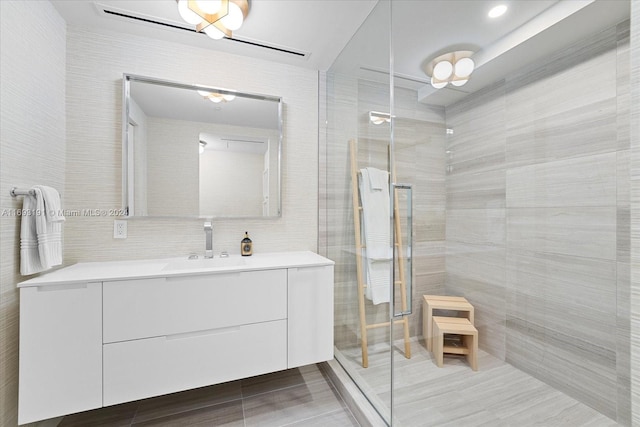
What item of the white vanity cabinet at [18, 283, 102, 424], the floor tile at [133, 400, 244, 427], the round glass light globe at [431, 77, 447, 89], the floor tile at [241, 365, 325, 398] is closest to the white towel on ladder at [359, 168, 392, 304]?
the round glass light globe at [431, 77, 447, 89]

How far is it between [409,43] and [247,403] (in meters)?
2.14

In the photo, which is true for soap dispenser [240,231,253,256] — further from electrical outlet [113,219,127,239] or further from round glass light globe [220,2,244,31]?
round glass light globe [220,2,244,31]

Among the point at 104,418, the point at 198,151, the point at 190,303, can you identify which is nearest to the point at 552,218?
the point at 190,303

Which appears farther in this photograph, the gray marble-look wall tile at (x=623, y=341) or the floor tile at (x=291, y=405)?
the floor tile at (x=291, y=405)

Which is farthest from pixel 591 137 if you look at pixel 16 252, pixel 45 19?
pixel 45 19

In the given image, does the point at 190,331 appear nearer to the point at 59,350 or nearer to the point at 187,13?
the point at 59,350

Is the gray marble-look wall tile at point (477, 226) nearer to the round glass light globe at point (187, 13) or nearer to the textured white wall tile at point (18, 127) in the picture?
the round glass light globe at point (187, 13)

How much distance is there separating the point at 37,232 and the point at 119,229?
16.1 inches

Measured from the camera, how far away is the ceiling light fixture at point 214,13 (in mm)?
1336

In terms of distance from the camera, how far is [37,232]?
4.04 feet

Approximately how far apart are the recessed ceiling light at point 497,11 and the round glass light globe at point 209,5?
4.08ft

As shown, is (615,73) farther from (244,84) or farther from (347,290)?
(244,84)

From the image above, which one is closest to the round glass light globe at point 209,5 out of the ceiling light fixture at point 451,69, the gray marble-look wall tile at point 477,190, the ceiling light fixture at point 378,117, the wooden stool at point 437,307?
the ceiling light fixture at point 378,117

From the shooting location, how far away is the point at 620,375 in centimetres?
68
